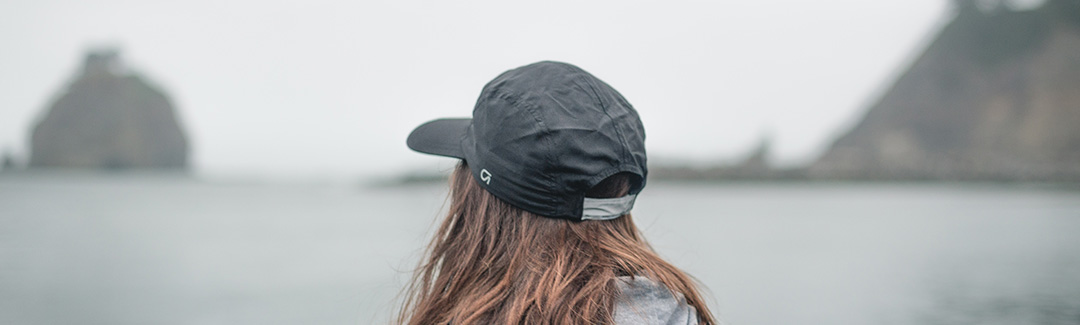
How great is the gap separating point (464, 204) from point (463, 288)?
0.17m

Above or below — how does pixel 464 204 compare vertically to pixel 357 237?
above

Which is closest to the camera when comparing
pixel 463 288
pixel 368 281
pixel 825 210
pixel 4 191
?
pixel 463 288

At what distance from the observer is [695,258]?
18172 millimetres

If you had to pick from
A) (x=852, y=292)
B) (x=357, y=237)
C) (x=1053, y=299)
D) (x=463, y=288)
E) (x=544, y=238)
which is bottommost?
(x=357, y=237)

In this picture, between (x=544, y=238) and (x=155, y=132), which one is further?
(x=155, y=132)

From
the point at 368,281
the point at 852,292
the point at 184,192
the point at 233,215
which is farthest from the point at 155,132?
the point at 852,292

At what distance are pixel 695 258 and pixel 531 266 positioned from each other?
17.7 metres

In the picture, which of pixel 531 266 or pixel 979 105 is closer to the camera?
pixel 531 266

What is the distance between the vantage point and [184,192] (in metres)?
69.8

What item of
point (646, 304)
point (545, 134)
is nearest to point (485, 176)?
point (545, 134)

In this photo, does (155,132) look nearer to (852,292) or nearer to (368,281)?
(368,281)

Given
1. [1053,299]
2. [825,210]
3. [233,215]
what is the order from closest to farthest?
[1053,299], [825,210], [233,215]

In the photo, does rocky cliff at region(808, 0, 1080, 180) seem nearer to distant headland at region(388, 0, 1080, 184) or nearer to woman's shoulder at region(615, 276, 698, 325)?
distant headland at region(388, 0, 1080, 184)

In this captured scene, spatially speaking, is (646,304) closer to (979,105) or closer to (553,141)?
(553,141)
